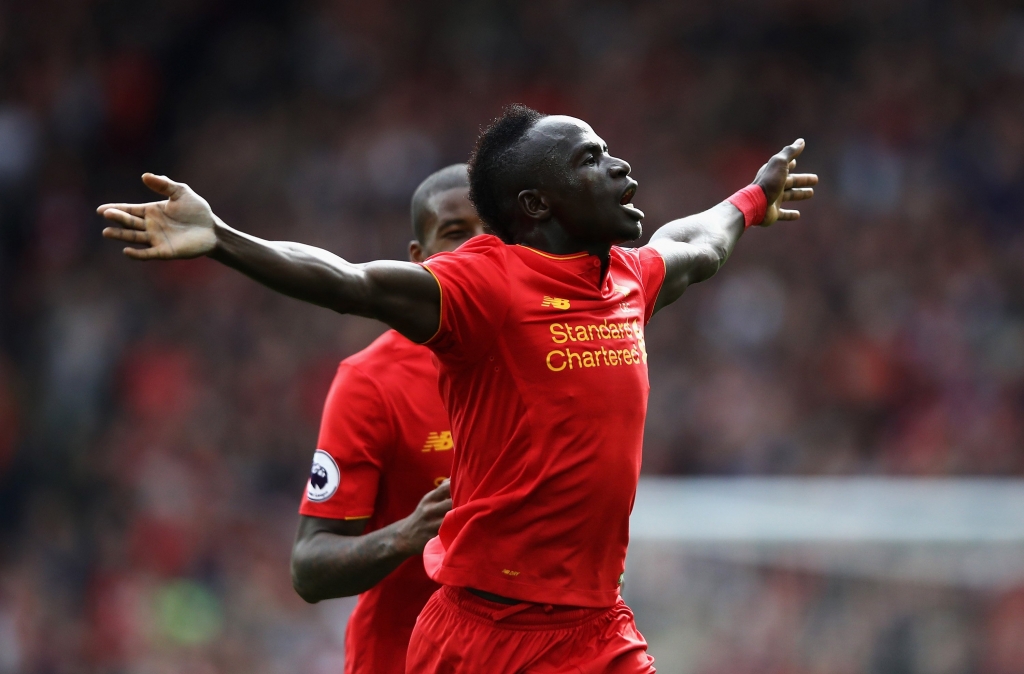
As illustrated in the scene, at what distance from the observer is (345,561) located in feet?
13.4

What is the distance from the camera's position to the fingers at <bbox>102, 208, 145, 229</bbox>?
115 inches

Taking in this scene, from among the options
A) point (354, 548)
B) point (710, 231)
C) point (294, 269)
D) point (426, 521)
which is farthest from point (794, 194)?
point (294, 269)

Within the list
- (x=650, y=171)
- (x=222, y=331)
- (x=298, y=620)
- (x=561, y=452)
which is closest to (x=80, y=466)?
(x=222, y=331)

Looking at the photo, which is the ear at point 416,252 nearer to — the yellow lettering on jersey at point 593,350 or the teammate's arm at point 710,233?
the teammate's arm at point 710,233

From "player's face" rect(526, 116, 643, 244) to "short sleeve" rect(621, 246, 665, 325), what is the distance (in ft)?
1.06

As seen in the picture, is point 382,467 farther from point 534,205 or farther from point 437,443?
point 534,205

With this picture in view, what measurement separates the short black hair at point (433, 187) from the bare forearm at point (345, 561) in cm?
108

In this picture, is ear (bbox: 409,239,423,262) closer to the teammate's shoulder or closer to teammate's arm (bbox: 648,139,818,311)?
teammate's arm (bbox: 648,139,818,311)

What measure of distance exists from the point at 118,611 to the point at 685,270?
26.1 ft

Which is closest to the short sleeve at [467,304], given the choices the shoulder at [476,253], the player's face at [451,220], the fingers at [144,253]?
the shoulder at [476,253]

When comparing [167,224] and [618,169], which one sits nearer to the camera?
[167,224]

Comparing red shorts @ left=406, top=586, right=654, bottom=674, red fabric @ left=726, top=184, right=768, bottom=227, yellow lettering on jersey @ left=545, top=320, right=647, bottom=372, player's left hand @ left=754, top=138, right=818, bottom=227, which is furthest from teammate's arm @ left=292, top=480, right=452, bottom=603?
player's left hand @ left=754, top=138, right=818, bottom=227

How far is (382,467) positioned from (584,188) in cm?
119

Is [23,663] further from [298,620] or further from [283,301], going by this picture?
[283,301]
